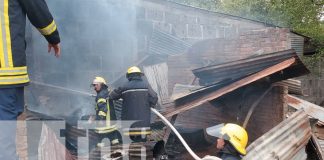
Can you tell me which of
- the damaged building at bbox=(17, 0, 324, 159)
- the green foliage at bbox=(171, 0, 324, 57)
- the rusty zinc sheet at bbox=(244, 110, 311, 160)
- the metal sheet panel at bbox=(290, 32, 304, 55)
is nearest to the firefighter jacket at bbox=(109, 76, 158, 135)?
the damaged building at bbox=(17, 0, 324, 159)

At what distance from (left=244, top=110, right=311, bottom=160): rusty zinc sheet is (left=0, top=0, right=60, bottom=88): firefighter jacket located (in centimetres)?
241

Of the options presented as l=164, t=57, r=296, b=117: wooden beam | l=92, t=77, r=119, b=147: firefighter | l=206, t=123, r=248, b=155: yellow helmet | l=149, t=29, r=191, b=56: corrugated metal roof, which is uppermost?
l=149, t=29, r=191, b=56: corrugated metal roof

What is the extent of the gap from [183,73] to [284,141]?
4.28 metres

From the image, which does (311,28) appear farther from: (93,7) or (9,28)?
(9,28)

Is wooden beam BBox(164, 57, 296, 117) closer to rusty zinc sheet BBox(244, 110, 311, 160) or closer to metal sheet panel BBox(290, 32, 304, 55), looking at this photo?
rusty zinc sheet BBox(244, 110, 311, 160)

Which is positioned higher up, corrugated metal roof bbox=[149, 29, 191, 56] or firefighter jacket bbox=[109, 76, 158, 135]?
corrugated metal roof bbox=[149, 29, 191, 56]

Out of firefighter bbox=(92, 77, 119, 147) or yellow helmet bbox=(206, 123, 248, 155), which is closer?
yellow helmet bbox=(206, 123, 248, 155)

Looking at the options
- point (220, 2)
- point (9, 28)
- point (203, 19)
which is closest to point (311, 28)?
point (203, 19)

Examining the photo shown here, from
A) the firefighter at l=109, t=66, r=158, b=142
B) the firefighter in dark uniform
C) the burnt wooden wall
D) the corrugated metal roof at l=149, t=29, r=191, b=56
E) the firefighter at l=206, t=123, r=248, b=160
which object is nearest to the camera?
the firefighter in dark uniform

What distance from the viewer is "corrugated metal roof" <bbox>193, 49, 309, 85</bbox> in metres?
4.65

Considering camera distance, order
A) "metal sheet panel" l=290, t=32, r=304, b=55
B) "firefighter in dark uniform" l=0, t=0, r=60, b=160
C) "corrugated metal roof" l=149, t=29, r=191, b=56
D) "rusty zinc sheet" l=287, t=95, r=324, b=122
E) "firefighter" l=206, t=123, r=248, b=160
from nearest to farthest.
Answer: "firefighter in dark uniform" l=0, t=0, r=60, b=160
"firefighter" l=206, t=123, r=248, b=160
"rusty zinc sheet" l=287, t=95, r=324, b=122
"corrugated metal roof" l=149, t=29, r=191, b=56
"metal sheet panel" l=290, t=32, r=304, b=55

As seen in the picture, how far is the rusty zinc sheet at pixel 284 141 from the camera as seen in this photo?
3.93m

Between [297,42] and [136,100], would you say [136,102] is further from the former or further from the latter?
[297,42]

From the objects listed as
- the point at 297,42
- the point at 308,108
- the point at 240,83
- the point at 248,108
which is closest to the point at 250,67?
the point at 240,83
